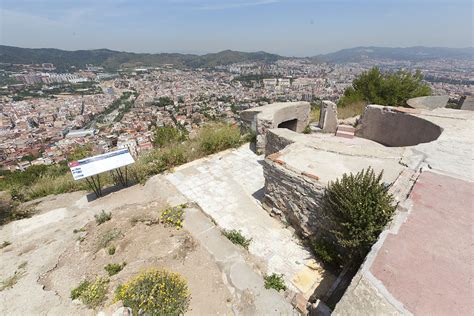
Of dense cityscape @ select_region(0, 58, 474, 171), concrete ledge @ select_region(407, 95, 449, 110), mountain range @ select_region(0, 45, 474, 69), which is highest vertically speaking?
mountain range @ select_region(0, 45, 474, 69)

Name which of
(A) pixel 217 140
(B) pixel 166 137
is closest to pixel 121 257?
(A) pixel 217 140

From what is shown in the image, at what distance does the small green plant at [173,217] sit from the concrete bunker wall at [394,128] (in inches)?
314

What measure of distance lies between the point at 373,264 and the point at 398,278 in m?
0.25

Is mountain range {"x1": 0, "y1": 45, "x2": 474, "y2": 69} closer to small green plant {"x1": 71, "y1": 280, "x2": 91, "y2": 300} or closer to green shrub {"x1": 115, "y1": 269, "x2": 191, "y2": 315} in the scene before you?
small green plant {"x1": 71, "y1": 280, "x2": 91, "y2": 300}

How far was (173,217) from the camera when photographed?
190 inches

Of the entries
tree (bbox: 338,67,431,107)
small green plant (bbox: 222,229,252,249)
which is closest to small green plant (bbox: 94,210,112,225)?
small green plant (bbox: 222,229,252,249)

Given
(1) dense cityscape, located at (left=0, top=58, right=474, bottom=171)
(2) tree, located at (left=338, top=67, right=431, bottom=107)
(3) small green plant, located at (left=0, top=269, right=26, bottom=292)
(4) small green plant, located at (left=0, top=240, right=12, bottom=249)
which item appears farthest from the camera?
(1) dense cityscape, located at (left=0, top=58, right=474, bottom=171)

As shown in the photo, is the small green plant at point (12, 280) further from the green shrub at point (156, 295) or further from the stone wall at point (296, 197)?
the stone wall at point (296, 197)

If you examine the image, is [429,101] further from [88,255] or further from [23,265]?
[23,265]

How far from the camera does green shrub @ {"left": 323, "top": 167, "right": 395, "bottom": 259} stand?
3.14m

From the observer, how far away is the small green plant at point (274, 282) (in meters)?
3.39

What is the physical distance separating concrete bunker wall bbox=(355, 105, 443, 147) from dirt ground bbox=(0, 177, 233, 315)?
26.5ft

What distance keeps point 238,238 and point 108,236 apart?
8.77 ft

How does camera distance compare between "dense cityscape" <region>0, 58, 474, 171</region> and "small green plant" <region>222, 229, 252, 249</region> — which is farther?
"dense cityscape" <region>0, 58, 474, 171</region>
